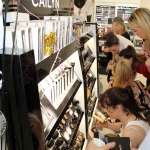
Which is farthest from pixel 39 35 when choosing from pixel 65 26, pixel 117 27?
pixel 117 27

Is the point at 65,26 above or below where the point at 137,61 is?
above

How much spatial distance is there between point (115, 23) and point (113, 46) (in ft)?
3.71

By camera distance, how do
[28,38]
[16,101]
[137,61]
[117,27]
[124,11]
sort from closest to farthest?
1. [16,101]
2. [28,38]
3. [137,61]
4. [117,27]
5. [124,11]

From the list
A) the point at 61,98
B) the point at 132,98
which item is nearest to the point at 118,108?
the point at 132,98

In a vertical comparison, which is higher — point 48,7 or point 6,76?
point 48,7

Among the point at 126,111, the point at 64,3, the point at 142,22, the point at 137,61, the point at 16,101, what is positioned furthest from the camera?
the point at 64,3

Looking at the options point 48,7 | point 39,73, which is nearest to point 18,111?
point 39,73

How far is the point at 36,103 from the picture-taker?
110cm

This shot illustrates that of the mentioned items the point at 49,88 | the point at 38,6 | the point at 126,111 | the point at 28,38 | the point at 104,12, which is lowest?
the point at 126,111

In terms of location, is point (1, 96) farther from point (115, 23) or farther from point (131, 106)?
point (115, 23)

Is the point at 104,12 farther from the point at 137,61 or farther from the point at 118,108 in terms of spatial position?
the point at 118,108

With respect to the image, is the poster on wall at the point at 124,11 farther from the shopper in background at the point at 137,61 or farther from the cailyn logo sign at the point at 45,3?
the cailyn logo sign at the point at 45,3

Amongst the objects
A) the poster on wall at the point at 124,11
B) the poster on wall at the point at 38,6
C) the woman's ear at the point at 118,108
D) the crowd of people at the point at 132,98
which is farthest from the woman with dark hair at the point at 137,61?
the poster on wall at the point at 124,11

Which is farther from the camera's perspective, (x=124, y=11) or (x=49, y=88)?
(x=124, y=11)
